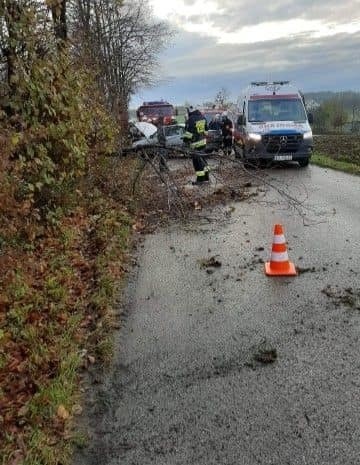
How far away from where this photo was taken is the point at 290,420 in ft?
11.9

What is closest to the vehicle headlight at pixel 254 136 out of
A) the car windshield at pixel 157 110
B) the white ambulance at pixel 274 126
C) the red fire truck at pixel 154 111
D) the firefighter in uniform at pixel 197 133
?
the white ambulance at pixel 274 126

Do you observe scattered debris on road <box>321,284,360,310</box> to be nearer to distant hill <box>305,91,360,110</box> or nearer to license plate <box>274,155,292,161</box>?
license plate <box>274,155,292,161</box>

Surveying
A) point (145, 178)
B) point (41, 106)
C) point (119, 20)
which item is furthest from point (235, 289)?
point (119, 20)

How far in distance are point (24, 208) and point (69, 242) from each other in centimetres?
217

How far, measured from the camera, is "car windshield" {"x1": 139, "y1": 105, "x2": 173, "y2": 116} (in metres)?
34.1

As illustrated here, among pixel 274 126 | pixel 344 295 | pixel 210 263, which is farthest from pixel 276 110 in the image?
pixel 344 295

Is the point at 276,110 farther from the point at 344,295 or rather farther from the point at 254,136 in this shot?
the point at 344,295

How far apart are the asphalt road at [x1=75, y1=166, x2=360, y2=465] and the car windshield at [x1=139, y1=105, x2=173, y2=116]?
88.9 feet

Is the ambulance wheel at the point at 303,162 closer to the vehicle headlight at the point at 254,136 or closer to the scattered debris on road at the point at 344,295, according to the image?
the vehicle headlight at the point at 254,136

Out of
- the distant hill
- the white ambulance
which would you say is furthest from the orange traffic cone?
the distant hill

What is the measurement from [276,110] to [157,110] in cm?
1732

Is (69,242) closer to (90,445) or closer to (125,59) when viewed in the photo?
(90,445)

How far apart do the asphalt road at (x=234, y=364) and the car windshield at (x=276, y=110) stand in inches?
413

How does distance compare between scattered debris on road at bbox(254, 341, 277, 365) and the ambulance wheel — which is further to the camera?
the ambulance wheel
